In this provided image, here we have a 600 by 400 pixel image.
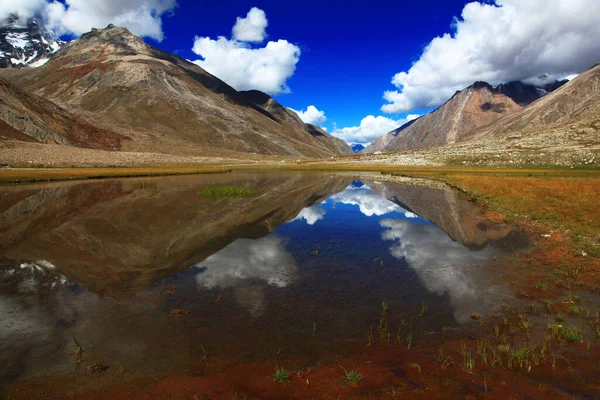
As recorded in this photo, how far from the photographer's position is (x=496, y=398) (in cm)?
716

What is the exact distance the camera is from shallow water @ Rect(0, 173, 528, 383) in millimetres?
9508

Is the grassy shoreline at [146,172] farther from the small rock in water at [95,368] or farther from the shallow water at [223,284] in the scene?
the small rock in water at [95,368]

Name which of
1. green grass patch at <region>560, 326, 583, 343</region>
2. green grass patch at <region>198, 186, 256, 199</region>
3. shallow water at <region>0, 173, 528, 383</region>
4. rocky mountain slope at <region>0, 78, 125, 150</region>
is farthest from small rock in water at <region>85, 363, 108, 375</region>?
rocky mountain slope at <region>0, 78, 125, 150</region>

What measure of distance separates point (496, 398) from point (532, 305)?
6463 mm

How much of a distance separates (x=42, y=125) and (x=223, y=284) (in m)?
161

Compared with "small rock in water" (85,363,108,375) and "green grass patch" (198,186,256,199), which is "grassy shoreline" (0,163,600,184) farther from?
"small rock in water" (85,363,108,375)

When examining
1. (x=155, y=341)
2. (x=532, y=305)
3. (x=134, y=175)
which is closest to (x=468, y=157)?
(x=134, y=175)

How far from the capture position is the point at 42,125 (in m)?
135

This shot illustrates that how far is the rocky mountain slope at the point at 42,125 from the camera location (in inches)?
4724

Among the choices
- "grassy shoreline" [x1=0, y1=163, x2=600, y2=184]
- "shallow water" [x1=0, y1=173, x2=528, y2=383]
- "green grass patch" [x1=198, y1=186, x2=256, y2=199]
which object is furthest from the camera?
"grassy shoreline" [x1=0, y1=163, x2=600, y2=184]

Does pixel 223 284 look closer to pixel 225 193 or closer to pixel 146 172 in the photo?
pixel 225 193

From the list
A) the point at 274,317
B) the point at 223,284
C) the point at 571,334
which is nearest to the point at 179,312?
the point at 223,284

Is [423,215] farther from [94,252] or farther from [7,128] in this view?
[7,128]

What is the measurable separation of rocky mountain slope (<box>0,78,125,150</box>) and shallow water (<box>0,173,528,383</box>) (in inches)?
4415
